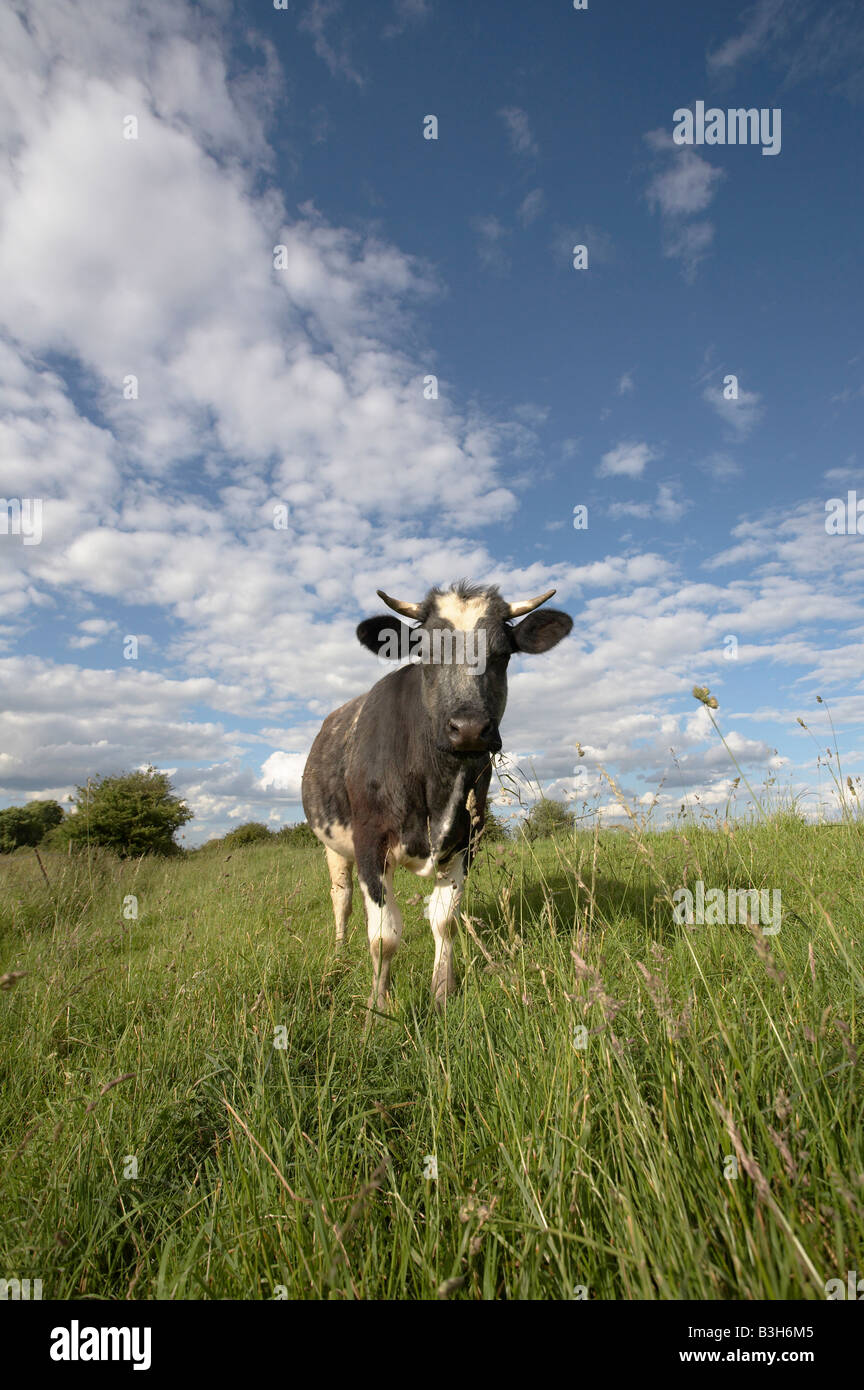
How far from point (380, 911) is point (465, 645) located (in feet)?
7.20

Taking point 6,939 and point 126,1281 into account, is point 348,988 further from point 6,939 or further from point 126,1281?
point 6,939

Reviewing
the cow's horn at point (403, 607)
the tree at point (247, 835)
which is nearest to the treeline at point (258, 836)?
the tree at point (247, 835)

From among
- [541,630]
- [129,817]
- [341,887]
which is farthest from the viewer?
[129,817]

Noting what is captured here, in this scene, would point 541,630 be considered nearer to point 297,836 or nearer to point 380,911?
point 380,911

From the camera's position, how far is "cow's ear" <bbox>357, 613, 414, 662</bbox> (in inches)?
230

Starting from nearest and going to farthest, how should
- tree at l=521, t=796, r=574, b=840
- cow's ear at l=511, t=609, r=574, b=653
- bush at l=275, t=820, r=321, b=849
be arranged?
tree at l=521, t=796, r=574, b=840, cow's ear at l=511, t=609, r=574, b=653, bush at l=275, t=820, r=321, b=849

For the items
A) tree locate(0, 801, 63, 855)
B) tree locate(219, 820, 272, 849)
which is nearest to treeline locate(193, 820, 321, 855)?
tree locate(219, 820, 272, 849)

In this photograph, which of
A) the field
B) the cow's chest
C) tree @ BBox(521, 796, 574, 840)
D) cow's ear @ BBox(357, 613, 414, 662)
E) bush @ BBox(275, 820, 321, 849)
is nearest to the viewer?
the field

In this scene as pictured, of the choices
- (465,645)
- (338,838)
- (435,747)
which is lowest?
(338,838)

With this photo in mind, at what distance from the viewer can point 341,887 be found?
7598 millimetres

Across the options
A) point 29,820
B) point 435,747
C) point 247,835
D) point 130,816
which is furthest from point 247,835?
point 435,747

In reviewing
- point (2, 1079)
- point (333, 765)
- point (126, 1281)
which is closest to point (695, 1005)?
point (126, 1281)

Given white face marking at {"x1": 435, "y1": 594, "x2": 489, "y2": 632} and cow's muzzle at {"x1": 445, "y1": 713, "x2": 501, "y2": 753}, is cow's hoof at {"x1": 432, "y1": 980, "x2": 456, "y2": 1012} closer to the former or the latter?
cow's muzzle at {"x1": 445, "y1": 713, "x2": 501, "y2": 753}

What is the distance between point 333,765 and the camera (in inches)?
285
